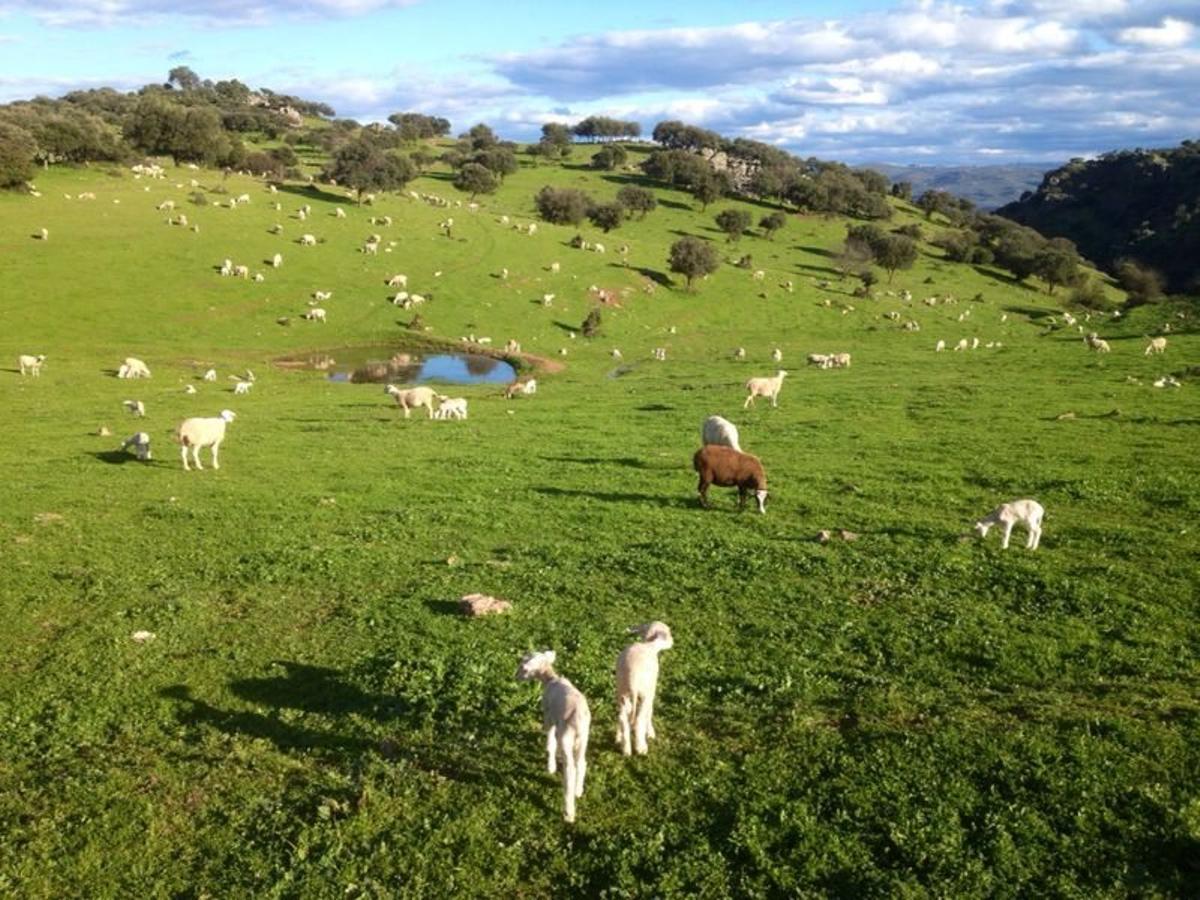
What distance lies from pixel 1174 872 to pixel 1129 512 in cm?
1598

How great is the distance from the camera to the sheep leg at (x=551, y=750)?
1095 cm

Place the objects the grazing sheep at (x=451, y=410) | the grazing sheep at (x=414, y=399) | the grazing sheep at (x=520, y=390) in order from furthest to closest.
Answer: the grazing sheep at (x=520, y=390) < the grazing sheep at (x=451, y=410) < the grazing sheep at (x=414, y=399)

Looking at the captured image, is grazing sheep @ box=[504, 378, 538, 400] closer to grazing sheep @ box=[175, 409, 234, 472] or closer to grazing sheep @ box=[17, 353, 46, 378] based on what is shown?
grazing sheep @ box=[175, 409, 234, 472]

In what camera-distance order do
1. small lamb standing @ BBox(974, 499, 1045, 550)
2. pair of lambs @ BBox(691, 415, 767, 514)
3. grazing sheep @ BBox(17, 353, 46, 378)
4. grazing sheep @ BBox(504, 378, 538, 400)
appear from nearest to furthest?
small lamb standing @ BBox(974, 499, 1045, 550), pair of lambs @ BBox(691, 415, 767, 514), grazing sheep @ BBox(17, 353, 46, 378), grazing sheep @ BBox(504, 378, 538, 400)

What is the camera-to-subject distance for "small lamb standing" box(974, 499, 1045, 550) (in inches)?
790

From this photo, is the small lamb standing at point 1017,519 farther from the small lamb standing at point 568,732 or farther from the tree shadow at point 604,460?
the small lamb standing at point 568,732

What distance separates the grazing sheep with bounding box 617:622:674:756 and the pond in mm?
47334

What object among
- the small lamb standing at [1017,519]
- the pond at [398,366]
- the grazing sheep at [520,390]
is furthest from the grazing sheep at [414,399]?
the small lamb standing at [1017,519]

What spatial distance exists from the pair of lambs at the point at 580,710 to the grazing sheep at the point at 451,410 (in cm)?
2864

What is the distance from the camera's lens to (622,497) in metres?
25.2

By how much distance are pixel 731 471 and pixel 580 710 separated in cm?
1418

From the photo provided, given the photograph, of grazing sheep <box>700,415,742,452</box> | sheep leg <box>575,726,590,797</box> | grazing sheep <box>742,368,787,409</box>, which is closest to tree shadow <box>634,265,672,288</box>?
grazing sheep <box>742,368,787,409</box>

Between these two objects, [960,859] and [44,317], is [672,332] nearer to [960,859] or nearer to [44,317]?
[44,317]

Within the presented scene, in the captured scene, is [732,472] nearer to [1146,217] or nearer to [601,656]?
[601,656]
